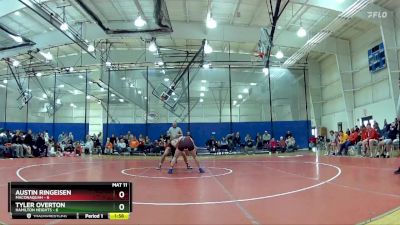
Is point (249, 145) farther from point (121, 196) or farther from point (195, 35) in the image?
point (121, 196)

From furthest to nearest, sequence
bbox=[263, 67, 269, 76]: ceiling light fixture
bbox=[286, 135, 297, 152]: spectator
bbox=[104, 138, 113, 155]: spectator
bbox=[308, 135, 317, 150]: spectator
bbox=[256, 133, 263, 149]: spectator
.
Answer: bbox=[263, 67, 269, 76]: ceiling light fixture
bbox=[308, 135, 317, 150]: spectator
bbox=[256, 133, 263, 149]: spectator
bbox=[286, 135, 297, 152]: spectator
bbox=[104, 138, 113, 155]: spectator

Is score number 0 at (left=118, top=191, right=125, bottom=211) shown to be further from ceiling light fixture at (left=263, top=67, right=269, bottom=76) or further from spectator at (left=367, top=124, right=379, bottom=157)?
ceiling light fixture at (left=263, top=67, right=269, bottom=76)

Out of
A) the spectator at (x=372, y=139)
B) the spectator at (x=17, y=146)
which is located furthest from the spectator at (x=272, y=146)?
the spectator at (x=17, y=146)

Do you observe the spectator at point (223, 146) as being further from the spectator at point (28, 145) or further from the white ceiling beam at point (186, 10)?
the spectator at point (28, 145)

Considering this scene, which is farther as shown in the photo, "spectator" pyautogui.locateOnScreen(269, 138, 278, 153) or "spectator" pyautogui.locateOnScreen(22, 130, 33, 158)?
"spectator" pyautogui.locateOnScreen(269, 138, 278, 153)

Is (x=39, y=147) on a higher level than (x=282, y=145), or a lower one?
higher

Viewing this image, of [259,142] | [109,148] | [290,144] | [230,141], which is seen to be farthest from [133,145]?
[290,144]

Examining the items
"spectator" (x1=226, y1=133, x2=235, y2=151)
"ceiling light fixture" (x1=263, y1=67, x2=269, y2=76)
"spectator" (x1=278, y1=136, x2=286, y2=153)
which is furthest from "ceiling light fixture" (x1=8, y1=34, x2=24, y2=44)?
"spectator" (x1=278, y1=136, x2=286, y2=153)

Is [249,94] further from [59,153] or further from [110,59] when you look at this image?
[59,153]

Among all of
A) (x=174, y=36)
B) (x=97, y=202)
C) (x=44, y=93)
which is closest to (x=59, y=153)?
(x=44, y=93)

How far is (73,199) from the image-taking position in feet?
10.2

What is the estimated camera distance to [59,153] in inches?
904

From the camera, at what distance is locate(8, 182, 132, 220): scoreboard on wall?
308 centimetres

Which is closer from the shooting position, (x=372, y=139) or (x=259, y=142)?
(x=372, y=139)
